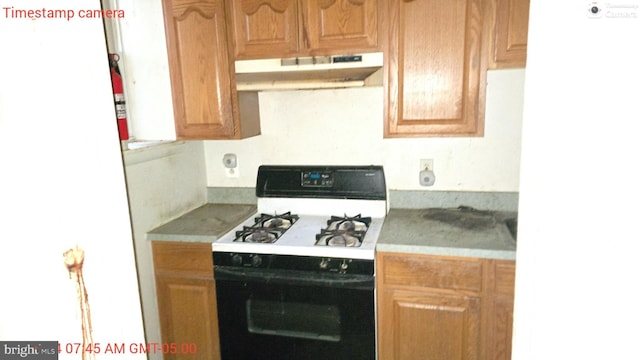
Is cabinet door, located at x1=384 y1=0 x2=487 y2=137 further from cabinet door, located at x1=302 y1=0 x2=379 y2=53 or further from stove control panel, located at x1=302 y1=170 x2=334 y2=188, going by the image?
stove control panel, located at x1=302 y1=170 x2=334 y2=188

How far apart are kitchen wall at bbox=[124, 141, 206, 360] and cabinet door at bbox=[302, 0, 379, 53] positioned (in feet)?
2.99

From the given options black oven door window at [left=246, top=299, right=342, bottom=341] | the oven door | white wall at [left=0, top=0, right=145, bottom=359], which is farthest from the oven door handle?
white wall at [left=0, top=0, right=145, bottom=359]

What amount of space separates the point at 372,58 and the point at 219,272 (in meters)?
1.16

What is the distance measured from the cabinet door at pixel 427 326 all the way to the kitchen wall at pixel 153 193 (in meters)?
1.05

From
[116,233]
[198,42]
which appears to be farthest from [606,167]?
[198,42]

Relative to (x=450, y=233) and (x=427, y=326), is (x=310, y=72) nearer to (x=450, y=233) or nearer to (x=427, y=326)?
(x=450, y=233)

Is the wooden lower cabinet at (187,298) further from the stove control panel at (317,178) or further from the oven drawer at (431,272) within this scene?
the oven drawer at (431,272)

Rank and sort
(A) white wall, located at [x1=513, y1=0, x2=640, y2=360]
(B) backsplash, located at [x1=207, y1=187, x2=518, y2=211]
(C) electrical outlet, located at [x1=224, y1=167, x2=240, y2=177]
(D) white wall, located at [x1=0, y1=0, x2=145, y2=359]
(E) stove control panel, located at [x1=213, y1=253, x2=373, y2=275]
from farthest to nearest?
(C) electrical outlet, located at [x1=224, y1=167, x2=240, y2=177] → (B) backsplash, located at [x1=207, y1=187, x2=518, y2=211] → (E) stove control panel, located at [x1=213, y1=253, x2=373, y2=275] → (A) white wall, located at [x1=513, y1=0, x2=640, y2=360] → (D) white wall, located at [x1=0, y1=0, x2=145, y2=359]

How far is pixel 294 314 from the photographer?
180 cm

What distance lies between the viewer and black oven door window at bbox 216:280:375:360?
173 cm

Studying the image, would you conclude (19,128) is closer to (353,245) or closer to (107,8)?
(353,245)

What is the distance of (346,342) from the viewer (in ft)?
5.73

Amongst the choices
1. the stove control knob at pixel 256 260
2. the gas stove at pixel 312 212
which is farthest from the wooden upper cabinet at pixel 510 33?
the stove control knob at pixel 256 260

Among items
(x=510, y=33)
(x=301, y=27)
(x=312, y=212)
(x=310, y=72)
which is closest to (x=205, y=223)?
(x=312, y=212)
